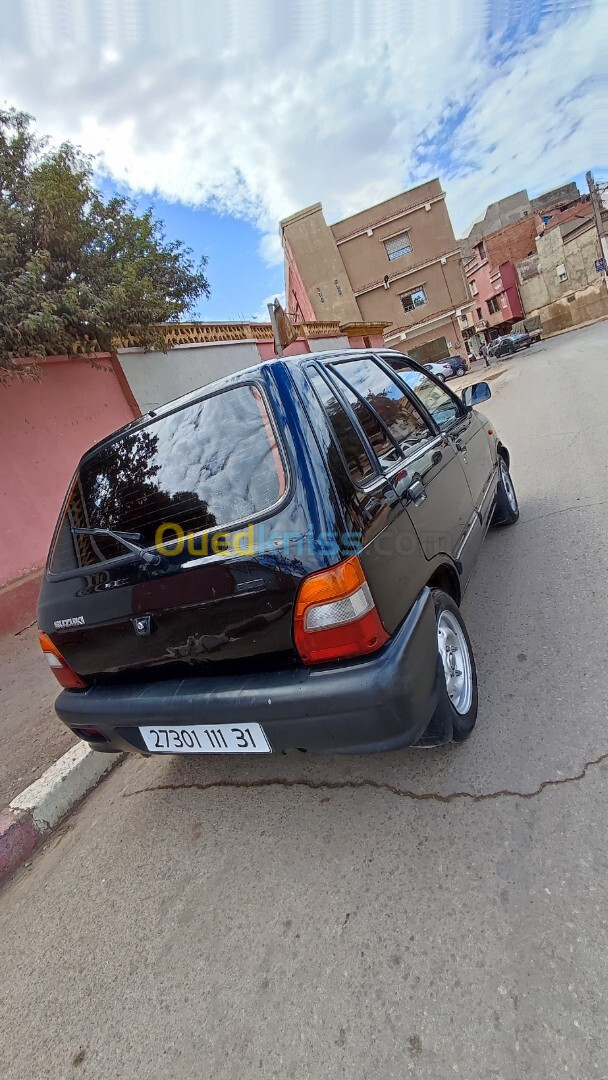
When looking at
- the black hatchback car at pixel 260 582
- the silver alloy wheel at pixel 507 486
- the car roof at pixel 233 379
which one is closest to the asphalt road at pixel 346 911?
the black hatchback car at pixel 260 582

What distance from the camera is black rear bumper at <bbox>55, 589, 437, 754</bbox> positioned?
5.15ft

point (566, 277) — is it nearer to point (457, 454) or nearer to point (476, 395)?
point (476, 395)

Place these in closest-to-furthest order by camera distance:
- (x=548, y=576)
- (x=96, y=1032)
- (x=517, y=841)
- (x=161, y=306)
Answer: (x=96, y=1032) → (x=517, y=841) → (x=548, y=576) → (x=161, y=306)

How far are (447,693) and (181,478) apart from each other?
1313 mm

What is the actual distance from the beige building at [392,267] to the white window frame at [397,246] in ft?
0.19

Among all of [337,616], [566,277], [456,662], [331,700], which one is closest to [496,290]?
[566,277]

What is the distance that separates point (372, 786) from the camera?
207 cm

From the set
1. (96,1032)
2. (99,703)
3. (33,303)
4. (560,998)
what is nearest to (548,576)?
(560,998)

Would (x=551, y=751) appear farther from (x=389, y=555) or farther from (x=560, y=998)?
(x=389, y=555)

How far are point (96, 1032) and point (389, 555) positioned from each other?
1729 millimetres

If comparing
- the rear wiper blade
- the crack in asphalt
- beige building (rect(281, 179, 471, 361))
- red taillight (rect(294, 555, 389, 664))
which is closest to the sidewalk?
the crack in asphalt

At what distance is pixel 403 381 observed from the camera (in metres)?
2.82

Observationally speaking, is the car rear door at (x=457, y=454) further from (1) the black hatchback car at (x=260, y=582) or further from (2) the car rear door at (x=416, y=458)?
(1) the black hatchback car at (x=260, y=582)

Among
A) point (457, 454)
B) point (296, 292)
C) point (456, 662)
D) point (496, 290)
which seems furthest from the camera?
point (496, 290)
